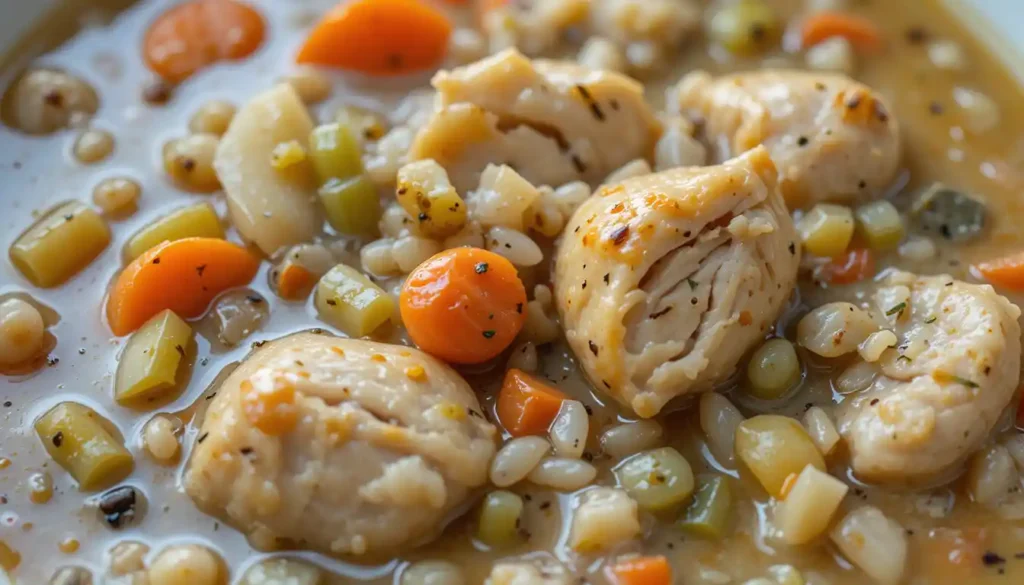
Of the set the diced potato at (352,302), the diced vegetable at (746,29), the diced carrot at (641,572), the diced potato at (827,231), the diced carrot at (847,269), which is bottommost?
the diced carrot at (641,572)

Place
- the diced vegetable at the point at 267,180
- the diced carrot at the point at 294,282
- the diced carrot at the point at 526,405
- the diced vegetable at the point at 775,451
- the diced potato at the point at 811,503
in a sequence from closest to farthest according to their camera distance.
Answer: the diced potato at the point at 811,503 < the diced vegetable at the point at 775,451 < the diced carrot at the point at 526,405 < the diced carrot at the point at 294,282 < the diced vegetable at the point at 267,180

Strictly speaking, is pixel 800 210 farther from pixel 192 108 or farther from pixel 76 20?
pixel 76 20

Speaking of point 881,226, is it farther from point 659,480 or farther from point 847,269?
point 659,480

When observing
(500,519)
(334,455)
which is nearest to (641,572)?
(500,519)

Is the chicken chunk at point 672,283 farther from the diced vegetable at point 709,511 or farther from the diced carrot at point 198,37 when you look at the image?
the diced carrot at point 198,37

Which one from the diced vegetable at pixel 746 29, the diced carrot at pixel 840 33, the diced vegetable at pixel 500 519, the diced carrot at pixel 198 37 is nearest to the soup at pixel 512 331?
the diced vegetable at pixel 500 519

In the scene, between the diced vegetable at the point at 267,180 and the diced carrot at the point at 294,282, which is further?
the diced vegetable at the point at 267,180

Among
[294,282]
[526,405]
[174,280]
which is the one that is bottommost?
[526,405]

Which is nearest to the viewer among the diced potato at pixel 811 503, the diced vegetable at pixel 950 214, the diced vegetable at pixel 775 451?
the diced potato at pixel 811 503
